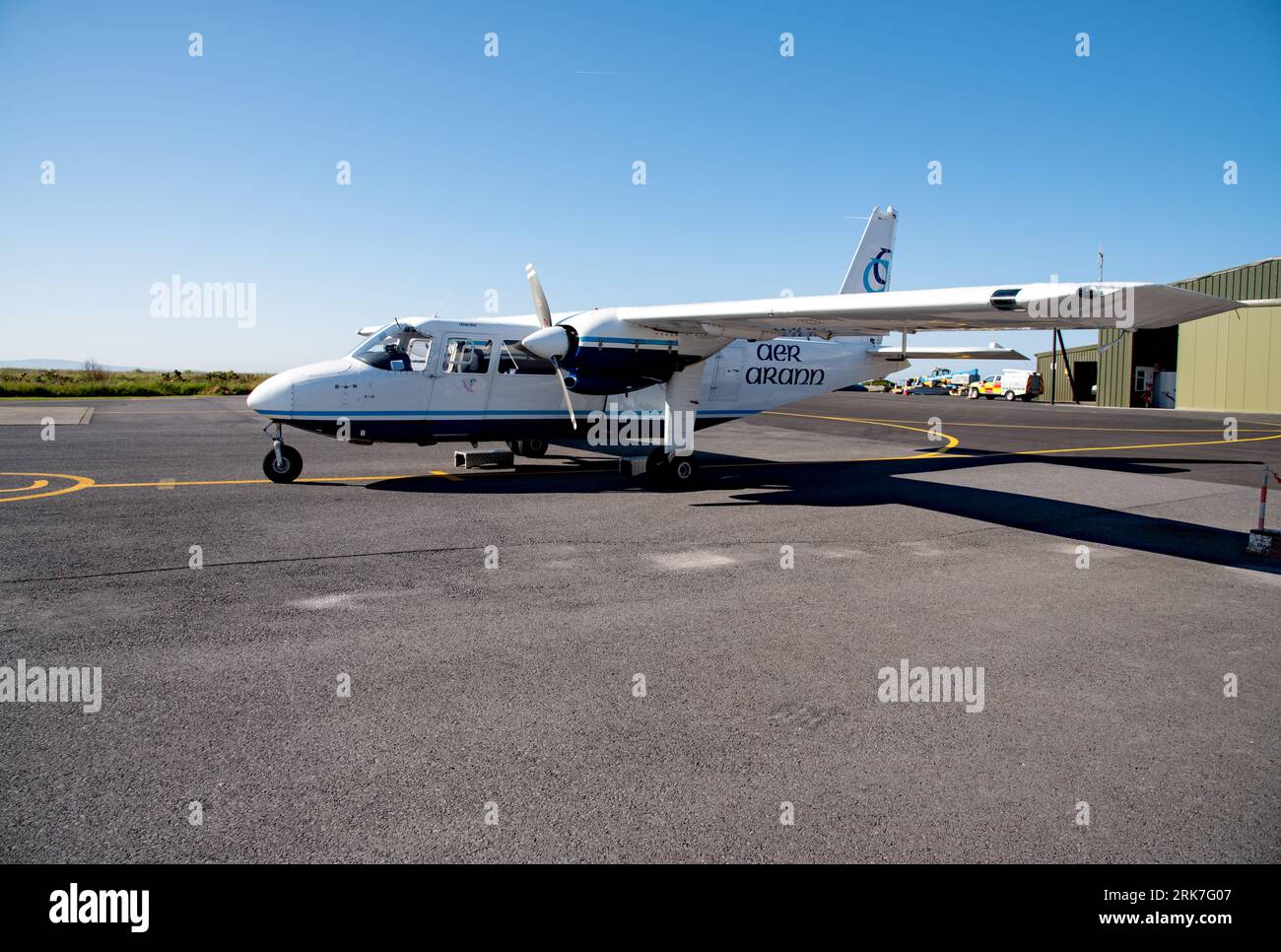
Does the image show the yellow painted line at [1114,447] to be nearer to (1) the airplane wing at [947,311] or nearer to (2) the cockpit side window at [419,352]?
(1) the airplane wing at [947,311]

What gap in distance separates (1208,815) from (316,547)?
9.13m

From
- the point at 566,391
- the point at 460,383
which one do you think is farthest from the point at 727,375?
the point at 460,383

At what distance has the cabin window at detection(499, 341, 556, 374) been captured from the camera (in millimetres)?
15547

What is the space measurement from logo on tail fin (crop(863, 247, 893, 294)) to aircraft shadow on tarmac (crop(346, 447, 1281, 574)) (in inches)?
194

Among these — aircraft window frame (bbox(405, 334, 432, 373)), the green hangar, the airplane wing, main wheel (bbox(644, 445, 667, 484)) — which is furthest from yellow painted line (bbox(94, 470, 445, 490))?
the green hangar

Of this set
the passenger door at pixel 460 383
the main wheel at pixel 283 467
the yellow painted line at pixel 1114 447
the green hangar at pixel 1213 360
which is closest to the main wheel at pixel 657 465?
the passenger door at pixel 460 383

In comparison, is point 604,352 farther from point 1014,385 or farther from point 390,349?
point 1014,385

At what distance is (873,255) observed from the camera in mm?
20547

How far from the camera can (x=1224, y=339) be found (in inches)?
1670

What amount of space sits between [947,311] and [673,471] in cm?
640

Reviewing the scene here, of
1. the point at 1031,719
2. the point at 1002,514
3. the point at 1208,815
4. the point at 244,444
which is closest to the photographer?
the point at 1208,815
